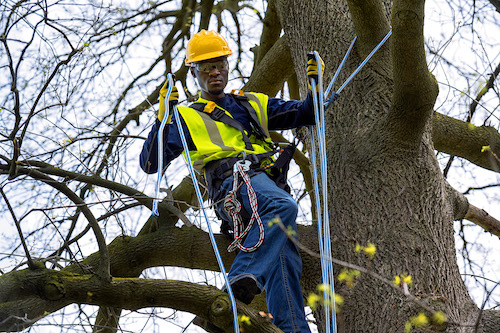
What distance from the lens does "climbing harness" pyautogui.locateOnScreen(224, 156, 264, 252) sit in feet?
9.20

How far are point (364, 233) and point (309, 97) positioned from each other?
2.52ft

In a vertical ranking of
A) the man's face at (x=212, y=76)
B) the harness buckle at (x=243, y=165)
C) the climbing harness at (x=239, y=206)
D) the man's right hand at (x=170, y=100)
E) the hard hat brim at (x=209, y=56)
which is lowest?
the climbing harness at (x=239, y=206)

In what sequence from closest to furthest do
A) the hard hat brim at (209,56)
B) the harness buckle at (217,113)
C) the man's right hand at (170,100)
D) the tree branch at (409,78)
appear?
the tree branch at (409,78) < the man's right hand at (170,100) < the harness buckle at (217,113) < the hard hat brim at (209,56)

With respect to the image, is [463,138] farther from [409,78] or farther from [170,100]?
[170,100]

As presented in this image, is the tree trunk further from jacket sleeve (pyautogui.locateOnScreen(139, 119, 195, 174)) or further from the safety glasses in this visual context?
jacket sleeve (pyautogui.locateOnScreen(139, 119, 195, 174))

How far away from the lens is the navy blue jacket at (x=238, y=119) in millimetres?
3201

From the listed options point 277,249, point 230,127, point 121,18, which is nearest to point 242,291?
point 277,249

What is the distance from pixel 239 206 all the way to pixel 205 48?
37.3 inches

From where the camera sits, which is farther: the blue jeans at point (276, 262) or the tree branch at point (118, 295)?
the blue jeans at point (276, 262)

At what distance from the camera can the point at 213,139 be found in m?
3.12

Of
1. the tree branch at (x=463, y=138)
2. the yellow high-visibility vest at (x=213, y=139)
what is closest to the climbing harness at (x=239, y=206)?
the yellow high-visibility vest at (x=213, y=139)

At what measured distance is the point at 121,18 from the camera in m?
5.75

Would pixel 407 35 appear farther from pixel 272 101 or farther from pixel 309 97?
pixel 272 101

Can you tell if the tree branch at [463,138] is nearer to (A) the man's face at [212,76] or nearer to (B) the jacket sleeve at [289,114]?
(B) the jacket sleeve at [289,114]
